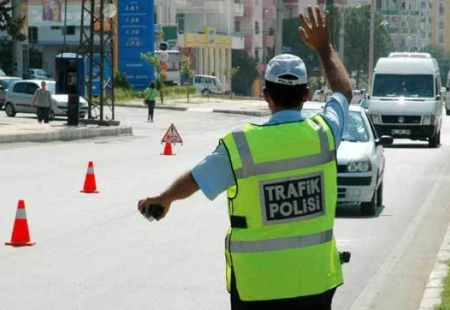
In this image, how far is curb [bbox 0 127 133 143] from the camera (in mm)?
37000

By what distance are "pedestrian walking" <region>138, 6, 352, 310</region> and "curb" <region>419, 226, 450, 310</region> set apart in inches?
201

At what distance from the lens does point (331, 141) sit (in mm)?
5633

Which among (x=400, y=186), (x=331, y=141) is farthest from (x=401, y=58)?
(x=331, y=141)

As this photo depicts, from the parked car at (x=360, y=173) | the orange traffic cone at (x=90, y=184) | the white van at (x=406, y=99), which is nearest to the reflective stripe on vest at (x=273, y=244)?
the parked car at (x=360, y=173)

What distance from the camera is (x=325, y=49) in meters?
6.15

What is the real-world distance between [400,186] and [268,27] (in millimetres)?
111214

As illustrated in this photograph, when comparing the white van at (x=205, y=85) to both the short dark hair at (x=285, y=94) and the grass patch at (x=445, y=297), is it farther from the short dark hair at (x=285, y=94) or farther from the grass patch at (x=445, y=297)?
the short dark hair at (x=285, y=94)

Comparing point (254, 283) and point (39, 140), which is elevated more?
point (254, 283)

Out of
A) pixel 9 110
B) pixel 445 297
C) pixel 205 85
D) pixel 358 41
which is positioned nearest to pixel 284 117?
pixel 445 297

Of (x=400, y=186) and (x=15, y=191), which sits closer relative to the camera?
(x=15, y=191)

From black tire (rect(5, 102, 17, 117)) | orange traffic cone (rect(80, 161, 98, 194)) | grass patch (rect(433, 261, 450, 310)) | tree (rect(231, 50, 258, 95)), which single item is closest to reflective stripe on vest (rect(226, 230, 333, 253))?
grass patch (rect(433, 261, 450, 310))

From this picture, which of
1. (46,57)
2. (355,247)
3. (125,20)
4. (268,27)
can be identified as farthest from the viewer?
(268,27)

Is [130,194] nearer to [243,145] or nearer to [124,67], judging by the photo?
[243,145]

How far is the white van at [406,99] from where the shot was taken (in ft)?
125
